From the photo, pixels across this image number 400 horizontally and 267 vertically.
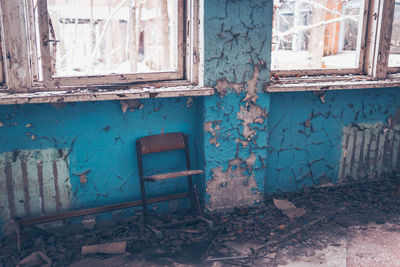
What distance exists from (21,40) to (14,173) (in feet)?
2.93

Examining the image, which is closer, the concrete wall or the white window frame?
the white window frame

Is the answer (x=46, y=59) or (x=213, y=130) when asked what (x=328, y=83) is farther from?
(x=46, y=59)

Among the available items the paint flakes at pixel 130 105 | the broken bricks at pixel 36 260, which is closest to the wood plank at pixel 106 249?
the broken bricks at pixel 36 260

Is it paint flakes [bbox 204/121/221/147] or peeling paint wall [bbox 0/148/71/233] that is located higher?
paint flakes [bbox 204/121/221/147]

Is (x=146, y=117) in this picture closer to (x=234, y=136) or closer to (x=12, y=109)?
(x=234, y=136)

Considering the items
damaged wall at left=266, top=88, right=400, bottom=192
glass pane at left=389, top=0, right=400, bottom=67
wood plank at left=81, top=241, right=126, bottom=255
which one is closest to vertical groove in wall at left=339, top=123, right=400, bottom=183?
damaged wall at left=266, top=88, right=400, bottom=192

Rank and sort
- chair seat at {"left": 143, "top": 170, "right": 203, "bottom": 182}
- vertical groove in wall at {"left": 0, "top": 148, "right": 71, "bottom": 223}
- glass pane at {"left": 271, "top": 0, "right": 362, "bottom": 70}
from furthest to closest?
1. glass pane at {"left": 271, "top": 0, "right": 362, "bottom": 70}
2. chair seat at {"left": 143, "top": 170, "right": 203, "bottom": 182}
3. vertical groove in wall at {"left": 0, "top": 148, "right": 71, "bottom": 223}

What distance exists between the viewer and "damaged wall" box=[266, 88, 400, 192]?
3.09 m

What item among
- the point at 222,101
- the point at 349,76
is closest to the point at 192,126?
the point at 222,101

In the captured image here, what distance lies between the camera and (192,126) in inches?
111

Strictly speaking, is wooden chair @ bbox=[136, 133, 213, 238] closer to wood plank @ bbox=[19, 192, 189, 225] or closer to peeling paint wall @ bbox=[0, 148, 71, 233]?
wood plank @ bbox=[19, 192, 189, 225]

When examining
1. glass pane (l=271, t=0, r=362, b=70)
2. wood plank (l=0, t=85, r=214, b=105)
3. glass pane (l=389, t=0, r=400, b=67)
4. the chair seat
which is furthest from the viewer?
glass pane (l=271, t=0, r=362, b=70)

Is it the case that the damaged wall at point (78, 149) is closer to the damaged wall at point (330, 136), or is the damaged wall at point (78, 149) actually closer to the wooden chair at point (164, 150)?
the wooden chair at point (164, 150)

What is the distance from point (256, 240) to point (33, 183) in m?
1.63
